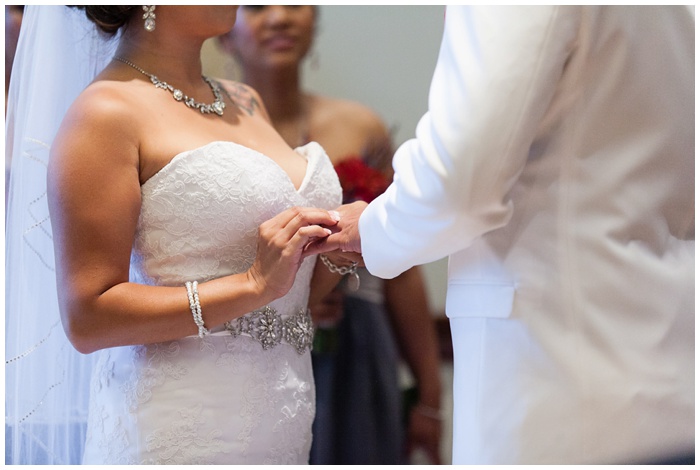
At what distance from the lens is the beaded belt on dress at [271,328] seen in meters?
1.47

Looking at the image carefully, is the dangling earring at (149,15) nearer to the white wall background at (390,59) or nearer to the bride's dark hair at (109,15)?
the bride's dark hair at (109,15)

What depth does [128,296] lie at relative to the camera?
1356mm

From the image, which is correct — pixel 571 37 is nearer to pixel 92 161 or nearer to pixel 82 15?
pixel 92 161

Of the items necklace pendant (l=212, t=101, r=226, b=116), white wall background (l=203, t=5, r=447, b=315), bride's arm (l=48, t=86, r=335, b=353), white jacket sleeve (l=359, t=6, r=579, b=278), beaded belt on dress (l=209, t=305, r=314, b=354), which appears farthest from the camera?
white wall background (l=203, t=5, r=447, b=315)

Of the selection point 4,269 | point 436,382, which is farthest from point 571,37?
point 436,382

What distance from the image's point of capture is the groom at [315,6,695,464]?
1.00m

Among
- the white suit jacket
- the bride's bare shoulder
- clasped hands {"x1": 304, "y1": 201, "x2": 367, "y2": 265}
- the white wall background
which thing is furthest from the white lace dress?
the white wall background

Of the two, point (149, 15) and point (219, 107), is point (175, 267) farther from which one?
point (149, 15)

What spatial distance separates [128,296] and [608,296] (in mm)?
814

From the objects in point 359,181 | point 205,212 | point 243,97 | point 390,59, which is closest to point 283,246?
point 205,212

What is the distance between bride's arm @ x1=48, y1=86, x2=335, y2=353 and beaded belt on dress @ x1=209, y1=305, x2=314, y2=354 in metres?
0.08

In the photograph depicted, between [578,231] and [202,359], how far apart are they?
75 centimetres

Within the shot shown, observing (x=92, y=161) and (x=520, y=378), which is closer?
(x=520, y=378)

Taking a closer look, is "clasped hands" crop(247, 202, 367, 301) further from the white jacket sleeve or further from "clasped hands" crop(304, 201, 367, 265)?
the white jacket sleeve
